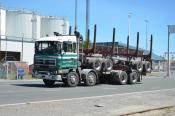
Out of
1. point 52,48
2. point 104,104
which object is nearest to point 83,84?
point 52,48

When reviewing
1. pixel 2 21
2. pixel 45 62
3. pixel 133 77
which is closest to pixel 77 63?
pixel 45 62

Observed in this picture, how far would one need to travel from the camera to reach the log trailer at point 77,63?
94.3 feet

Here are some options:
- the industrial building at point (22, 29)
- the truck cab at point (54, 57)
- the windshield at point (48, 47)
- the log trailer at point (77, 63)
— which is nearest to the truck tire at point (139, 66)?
the log trailer at point (77, 63)

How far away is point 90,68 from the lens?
32062mm

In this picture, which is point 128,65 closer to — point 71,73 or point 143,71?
point 143,71

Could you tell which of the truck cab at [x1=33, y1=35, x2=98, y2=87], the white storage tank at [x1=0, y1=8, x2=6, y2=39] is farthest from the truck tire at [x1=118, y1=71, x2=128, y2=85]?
the white storage tank at [x1=0, y1=8, x2=6, y2=39]

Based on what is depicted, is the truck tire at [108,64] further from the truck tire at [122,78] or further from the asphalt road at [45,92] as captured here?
the asphalt road at [45,92]

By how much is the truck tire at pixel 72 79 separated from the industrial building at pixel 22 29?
37.3 m

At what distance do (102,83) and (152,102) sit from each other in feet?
52.4

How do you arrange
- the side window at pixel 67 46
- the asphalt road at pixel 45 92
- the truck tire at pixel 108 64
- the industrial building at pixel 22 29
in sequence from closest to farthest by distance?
the asphalt road at pixel 45 92 → the side window at pixel 67 46 → the truck tire at pixel 108 64 → the industrial building at pixel 22 29

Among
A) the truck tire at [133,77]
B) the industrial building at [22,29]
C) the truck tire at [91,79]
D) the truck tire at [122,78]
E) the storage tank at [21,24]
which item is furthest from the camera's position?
the storage tank at [21,24]

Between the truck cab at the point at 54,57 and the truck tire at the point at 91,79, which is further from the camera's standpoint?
the truck tire at the point at 91,79

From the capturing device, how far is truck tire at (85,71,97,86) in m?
31.1

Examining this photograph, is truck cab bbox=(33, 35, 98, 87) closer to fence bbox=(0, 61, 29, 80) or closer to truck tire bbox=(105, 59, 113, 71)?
truck tire bbox=(105, 59, 113, 71)
